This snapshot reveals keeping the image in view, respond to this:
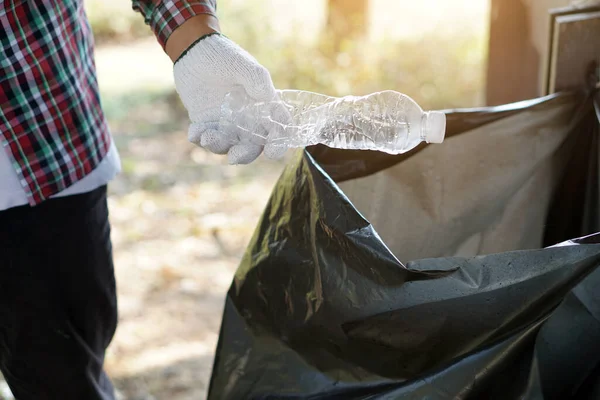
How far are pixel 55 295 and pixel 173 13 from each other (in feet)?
2.01

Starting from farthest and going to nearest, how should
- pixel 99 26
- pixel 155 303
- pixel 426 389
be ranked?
pixel 99 26
pixel 155 303
pixel 426 389

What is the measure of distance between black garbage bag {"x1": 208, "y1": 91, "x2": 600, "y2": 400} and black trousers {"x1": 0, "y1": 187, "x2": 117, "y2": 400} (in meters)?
0.34

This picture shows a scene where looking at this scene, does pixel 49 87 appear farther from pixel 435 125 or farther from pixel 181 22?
pixel 435 125

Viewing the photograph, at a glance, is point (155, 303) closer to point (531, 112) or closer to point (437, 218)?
point (437, 218)

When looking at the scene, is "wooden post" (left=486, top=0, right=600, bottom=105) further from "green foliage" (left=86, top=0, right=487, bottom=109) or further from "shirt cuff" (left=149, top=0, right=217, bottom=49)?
"green foliage" (left=86, top=0, right=487, bottom=109)

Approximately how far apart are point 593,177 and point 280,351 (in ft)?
2.28

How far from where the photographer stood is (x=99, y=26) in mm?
8070

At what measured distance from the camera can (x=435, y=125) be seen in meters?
1.10

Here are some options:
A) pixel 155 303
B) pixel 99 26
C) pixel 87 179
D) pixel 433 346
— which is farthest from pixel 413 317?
pixel 99 26

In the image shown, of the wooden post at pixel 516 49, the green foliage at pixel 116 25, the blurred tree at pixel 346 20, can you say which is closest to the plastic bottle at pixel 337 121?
the wooden post at pixel 516 49

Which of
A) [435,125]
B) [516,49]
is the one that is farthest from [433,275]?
[516,49]

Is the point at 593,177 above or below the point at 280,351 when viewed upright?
above

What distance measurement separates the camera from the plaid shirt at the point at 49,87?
1208 millimetres

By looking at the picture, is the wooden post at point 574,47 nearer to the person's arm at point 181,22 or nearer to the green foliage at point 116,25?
the person's arm at point 181,22
